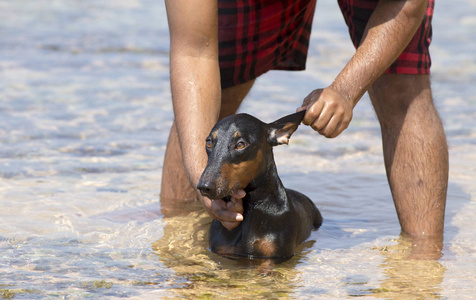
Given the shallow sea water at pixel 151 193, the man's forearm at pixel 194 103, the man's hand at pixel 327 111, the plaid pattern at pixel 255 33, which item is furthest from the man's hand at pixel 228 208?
the plaid pattern at pixel 255 33

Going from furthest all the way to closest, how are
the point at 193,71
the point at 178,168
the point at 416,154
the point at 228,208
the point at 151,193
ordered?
the point at 151,193, the point at 178,168, the point at 416,154, the point at 193,71, the point at 228,208

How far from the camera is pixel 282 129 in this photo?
4.16m

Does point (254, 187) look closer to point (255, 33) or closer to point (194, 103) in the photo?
point (194, 103)

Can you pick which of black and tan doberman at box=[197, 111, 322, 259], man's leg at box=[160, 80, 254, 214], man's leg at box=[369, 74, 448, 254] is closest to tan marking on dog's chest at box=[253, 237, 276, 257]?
black and tan doberman at box=[197, 111, 322, 259]

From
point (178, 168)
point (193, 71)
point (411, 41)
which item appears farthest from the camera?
point (178, 168)

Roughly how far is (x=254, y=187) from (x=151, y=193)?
1813 millimetres

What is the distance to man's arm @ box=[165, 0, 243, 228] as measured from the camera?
4362 millimetres

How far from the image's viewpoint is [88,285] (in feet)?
13.0

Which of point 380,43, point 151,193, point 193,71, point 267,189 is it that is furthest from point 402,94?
point 151,193

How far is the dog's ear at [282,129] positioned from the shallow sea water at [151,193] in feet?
2.45

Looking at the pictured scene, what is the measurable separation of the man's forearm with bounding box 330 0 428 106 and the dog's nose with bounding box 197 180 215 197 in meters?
0.94

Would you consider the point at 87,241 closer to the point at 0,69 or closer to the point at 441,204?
the point at 441,204

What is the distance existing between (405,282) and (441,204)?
1.01 m

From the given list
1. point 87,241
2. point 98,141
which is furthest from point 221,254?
point 98,141
